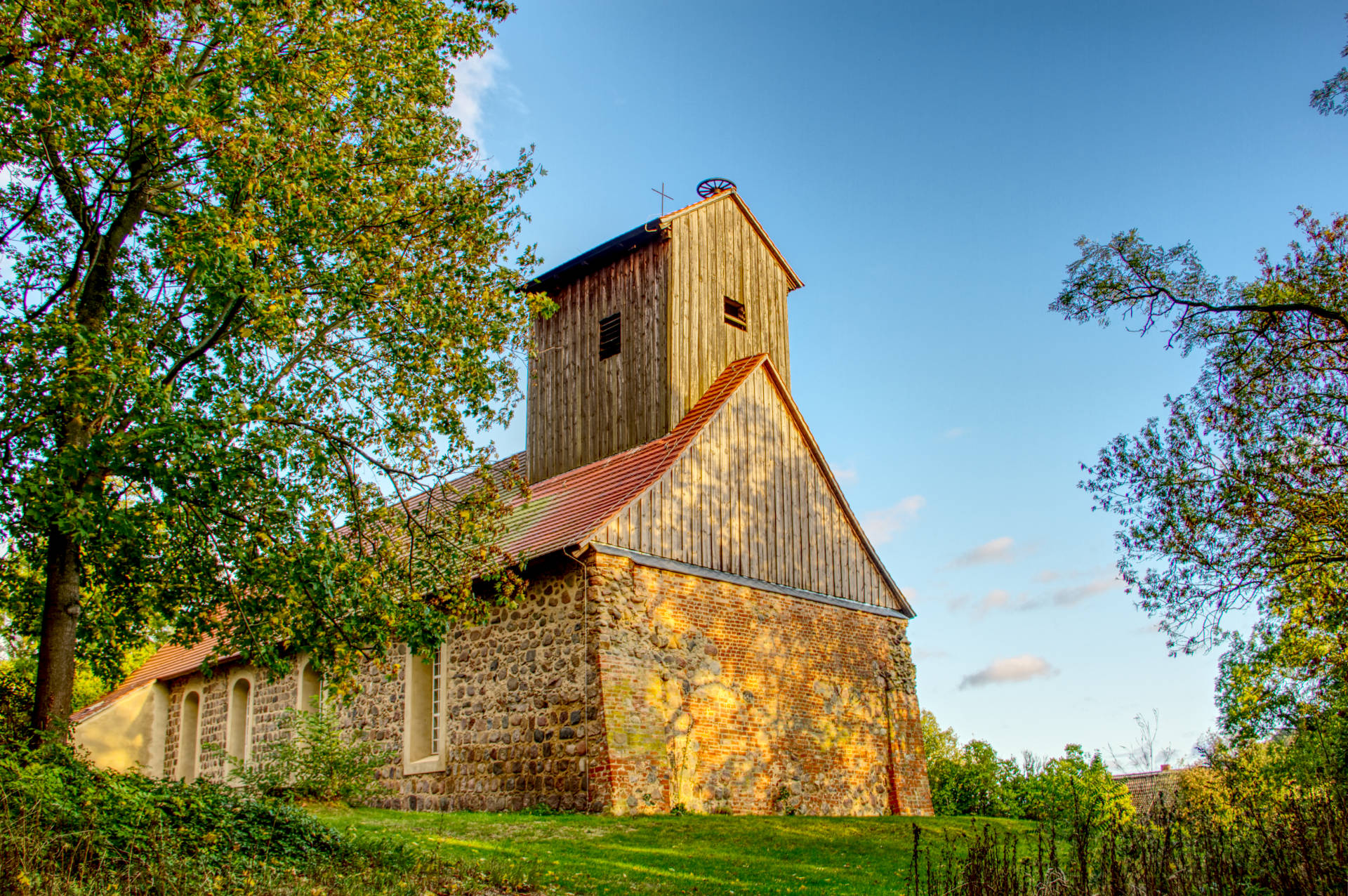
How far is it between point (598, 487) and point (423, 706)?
4.75 metres

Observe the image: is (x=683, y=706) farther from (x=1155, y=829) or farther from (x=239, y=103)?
(x=239, y=103)

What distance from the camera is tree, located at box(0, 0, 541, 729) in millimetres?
8711

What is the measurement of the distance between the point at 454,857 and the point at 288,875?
5.54 ft

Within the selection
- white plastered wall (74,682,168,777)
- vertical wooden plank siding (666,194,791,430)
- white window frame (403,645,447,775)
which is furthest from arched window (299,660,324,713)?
vertical wooden plank siding (666,194,791,430)

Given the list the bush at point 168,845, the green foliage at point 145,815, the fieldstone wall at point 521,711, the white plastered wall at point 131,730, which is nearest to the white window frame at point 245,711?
the white plastered wall at point 131,730

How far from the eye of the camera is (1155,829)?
301 inches

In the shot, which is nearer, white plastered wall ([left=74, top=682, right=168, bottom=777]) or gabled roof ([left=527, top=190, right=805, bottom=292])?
gabled roof ([left=527, top=190, right=805, bottom=292])

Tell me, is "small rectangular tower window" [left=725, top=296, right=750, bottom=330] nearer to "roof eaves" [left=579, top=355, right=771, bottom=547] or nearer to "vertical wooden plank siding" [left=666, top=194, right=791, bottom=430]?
"vertical wooden plank siding" [left=666, top=194, right=791, bottom=430]

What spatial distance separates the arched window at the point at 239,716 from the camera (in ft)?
68.9

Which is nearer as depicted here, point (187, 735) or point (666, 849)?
point (666, 849)

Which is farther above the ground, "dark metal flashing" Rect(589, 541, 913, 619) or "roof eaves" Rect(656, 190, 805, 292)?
"roof eaves" Rect(656, 190, 805, 292)

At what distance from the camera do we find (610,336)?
757 inches

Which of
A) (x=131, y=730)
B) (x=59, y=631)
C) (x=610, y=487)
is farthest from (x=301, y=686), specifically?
(x=59, y=631)

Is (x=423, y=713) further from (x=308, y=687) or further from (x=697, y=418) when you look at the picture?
(x=697, y=418)
